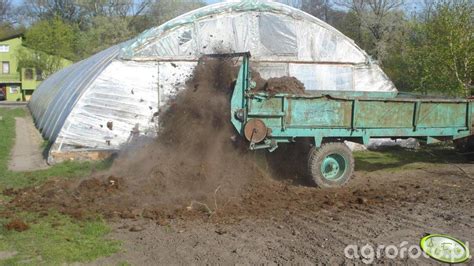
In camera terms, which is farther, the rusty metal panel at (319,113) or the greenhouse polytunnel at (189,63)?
the greenhouse polytunnel at (189,63)

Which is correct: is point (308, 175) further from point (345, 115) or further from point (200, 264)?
point (200, 264)

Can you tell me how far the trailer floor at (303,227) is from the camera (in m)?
5.98

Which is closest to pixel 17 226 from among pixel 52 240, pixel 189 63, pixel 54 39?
pixel 52 240

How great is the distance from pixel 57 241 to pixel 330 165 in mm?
5645

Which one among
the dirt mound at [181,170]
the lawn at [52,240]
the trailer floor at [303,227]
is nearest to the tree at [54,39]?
the dirt mound at [181,170]

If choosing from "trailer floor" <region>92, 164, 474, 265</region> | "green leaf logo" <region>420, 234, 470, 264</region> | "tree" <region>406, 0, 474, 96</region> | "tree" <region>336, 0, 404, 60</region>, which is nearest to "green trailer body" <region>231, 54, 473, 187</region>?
"trailer floor" <region>92, 164, 474, 265</region>

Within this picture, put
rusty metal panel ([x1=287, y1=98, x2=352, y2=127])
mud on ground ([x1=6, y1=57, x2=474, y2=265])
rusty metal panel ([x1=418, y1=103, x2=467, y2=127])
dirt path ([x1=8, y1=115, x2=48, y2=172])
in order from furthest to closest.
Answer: dirt path ([x1=8, y1=115, x2=48, y2=172])
rusty metal panel ([x1=418, y1=103, x2=467, y2=127])
rusty metal panel ([x1=287, y1=98, x2=352, y2=127])
mud on ground ([x1=6, y1=57, x2=474, y2=265])

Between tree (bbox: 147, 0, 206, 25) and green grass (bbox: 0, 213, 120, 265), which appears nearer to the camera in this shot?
green grass (bbox: 0, 213, 120, 265)

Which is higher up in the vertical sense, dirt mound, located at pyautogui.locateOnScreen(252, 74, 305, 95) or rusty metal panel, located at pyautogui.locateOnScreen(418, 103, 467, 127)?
dirt mound, located at pyautogui.locateOnScreen(252, 74, 305, 95)

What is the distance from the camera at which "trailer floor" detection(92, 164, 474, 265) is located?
598 centimetres

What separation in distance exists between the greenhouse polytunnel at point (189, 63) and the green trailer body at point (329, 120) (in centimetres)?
385

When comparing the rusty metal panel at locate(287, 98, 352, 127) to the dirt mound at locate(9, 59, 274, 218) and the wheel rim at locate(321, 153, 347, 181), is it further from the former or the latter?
the dirt mound at locate(9, 59, 274, 218)

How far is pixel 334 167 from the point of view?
1030cm

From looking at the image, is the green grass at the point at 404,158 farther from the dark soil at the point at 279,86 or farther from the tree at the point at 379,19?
the tree at the point at 379,19
